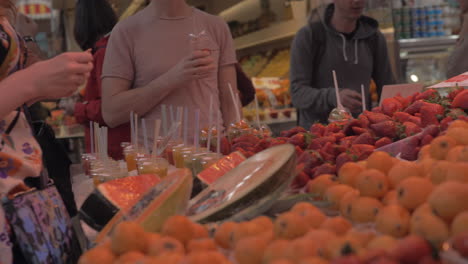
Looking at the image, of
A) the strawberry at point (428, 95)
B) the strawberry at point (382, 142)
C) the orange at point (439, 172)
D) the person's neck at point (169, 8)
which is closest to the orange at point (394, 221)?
the orange at point (439, 172)

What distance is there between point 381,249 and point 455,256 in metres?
0.11

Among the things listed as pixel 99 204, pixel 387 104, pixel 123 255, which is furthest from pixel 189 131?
pixel 123 255

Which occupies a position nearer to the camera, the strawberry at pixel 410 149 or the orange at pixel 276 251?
the orange at pixel 276 251

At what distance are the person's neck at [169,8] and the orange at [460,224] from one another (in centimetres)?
206

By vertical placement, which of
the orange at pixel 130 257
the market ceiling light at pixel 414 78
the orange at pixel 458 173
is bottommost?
the market ceiling light at pixel 414 78

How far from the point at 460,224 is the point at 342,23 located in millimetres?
2705

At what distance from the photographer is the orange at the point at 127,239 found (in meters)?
0.96

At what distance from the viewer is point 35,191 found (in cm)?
129

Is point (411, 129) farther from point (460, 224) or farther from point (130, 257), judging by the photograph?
point (130, 257)

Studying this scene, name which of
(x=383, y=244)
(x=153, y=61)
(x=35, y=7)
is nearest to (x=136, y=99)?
(x=153, y=61)

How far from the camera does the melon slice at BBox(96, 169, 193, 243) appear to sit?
3.71 ft

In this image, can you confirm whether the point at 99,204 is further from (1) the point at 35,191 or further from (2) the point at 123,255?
(2) the point at 123,255

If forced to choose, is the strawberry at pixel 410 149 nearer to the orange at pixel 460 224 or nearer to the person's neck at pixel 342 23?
the orange at pixel 460 224

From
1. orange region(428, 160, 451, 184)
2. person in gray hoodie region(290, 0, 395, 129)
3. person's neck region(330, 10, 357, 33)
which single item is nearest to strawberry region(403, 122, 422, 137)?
orange region(428, 160, 451, 184)
